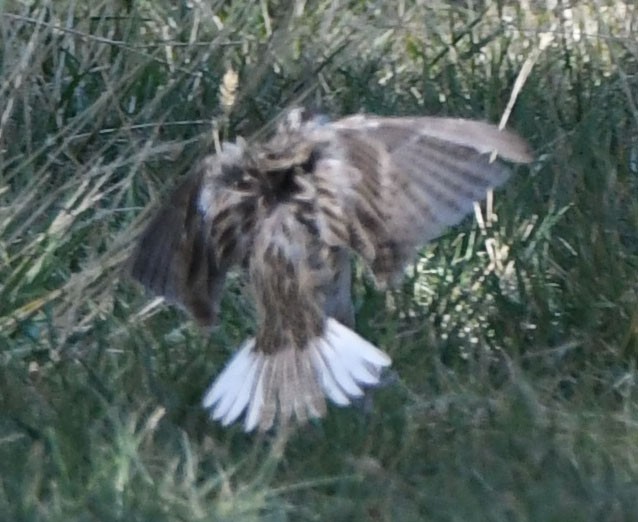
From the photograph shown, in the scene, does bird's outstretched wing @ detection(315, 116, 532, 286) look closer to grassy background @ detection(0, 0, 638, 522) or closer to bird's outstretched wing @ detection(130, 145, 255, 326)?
bird's outstretched wing @ detection(130, 145, 255, 326)

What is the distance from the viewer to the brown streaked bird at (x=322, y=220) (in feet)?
9.64

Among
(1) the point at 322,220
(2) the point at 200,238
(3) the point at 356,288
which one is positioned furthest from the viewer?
(3) the point at 356,288

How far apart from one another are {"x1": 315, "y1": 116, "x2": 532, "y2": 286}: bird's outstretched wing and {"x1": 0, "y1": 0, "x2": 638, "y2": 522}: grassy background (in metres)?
0.38

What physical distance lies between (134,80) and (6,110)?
1.45ft

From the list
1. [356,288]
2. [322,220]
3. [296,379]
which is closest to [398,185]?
[322,220]

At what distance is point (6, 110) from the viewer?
4090 mm

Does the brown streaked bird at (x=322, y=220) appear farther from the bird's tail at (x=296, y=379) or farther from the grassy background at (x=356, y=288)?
the grassy background at (x=356, y=288)

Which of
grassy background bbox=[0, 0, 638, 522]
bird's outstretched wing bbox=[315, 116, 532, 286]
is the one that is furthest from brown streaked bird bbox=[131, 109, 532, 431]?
grassy background bbox=[0, 0, 638, 522]

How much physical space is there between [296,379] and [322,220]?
30cm

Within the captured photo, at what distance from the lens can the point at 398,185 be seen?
2.96 meters

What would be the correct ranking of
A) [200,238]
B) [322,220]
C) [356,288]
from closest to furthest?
[322,220]
[200,238]
[356,288]

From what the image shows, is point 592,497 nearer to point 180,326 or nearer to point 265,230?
point 265,230

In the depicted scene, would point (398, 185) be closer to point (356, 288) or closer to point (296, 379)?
point (296, 379)

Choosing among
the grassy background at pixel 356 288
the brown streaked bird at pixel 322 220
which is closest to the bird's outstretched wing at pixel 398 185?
the brown streaked bird at pixel 322 220
